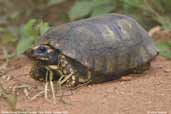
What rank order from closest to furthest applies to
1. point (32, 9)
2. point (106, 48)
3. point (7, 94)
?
point (7, 94) → point (106, 48) → point (32, 9)

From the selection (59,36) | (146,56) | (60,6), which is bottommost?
(60,6)

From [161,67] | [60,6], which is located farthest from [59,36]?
[60,6]

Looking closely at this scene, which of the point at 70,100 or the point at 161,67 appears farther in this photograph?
the point at 161,67

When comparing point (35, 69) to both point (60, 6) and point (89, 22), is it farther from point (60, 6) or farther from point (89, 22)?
point (60, 6)

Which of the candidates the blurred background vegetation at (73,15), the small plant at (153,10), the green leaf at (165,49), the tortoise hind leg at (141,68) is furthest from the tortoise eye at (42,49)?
the small plant at (153,10)

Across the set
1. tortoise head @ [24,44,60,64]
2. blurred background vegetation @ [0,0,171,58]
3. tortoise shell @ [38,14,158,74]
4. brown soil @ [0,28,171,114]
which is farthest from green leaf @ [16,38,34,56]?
tortoise head @ [24,44,60,64]

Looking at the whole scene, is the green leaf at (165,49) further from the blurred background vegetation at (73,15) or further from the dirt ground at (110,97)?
the dirt ground at (110,97)

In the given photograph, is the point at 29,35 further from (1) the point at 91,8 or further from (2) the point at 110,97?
(2) the point at 110,97

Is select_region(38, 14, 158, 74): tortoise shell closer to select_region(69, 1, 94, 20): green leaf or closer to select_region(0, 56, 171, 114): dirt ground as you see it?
select_region(0, 56, 171, 114): dirt ground
